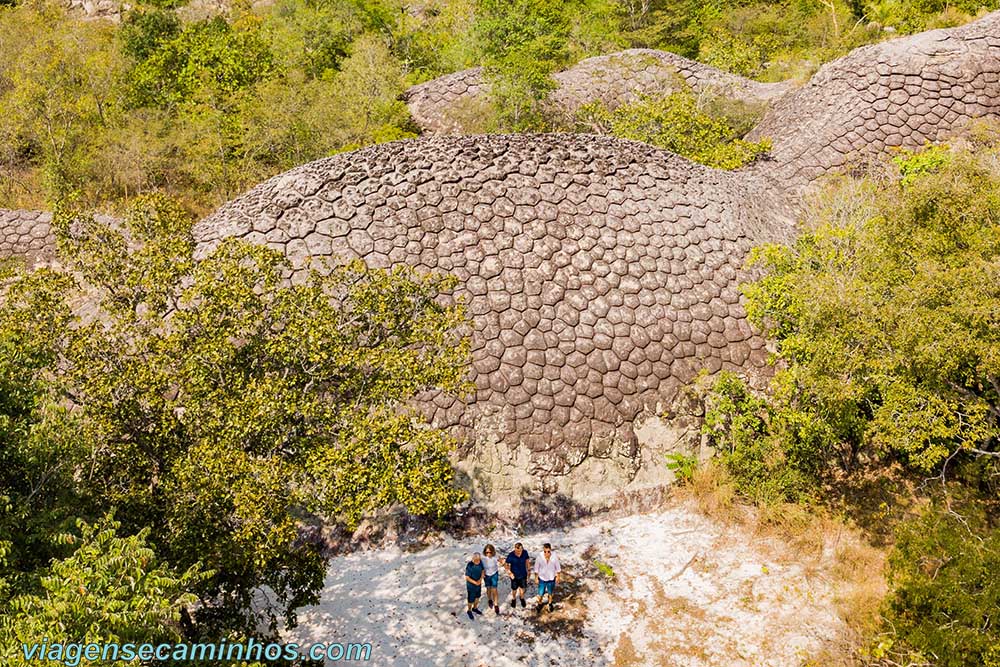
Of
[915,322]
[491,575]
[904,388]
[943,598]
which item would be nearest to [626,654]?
[491,575]

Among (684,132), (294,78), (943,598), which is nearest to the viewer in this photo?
(943,598)

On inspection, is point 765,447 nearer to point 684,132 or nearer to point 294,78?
point 684,132

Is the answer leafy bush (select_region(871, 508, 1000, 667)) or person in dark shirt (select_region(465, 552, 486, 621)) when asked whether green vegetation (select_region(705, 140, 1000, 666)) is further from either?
person in dark shirt (select_region(465, 552, 486, 621))

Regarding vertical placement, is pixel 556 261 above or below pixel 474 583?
above

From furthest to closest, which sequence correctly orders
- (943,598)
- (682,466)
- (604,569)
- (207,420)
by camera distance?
1. (682,466)
2. (604,569)
3. (943,598)
4. (207,420)

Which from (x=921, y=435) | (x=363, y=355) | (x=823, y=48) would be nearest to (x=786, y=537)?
(x=921, y=435)

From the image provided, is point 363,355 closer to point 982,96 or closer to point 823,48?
point 982,96
